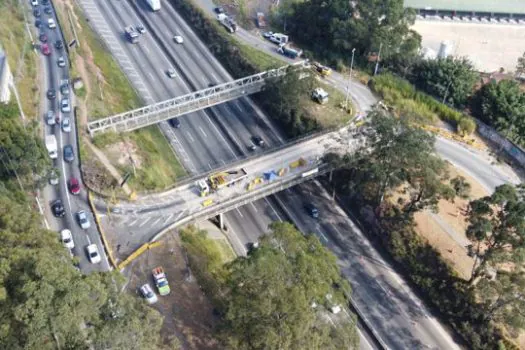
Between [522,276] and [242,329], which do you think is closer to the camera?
[242,329]

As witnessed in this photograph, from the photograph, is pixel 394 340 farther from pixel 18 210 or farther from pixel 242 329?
pixel 18 210

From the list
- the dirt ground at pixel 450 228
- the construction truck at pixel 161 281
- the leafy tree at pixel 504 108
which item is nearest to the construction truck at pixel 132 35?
the construction truck at pixel 161 281

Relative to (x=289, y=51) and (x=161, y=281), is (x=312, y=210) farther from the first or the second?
(x=289, y=51)

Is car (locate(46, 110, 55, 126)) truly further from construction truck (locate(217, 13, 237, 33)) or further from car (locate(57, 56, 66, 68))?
construction truck (locate(217, 13, 237, 33))

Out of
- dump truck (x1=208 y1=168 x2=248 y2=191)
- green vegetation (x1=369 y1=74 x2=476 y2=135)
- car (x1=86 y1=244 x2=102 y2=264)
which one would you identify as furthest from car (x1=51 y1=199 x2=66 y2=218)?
green vegetation (x1=369 y1=74 x2=476 y2=135)

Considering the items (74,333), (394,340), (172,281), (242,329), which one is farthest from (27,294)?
(394,340)

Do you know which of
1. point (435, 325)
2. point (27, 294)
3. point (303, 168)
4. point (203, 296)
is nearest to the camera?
point (27, 294)
